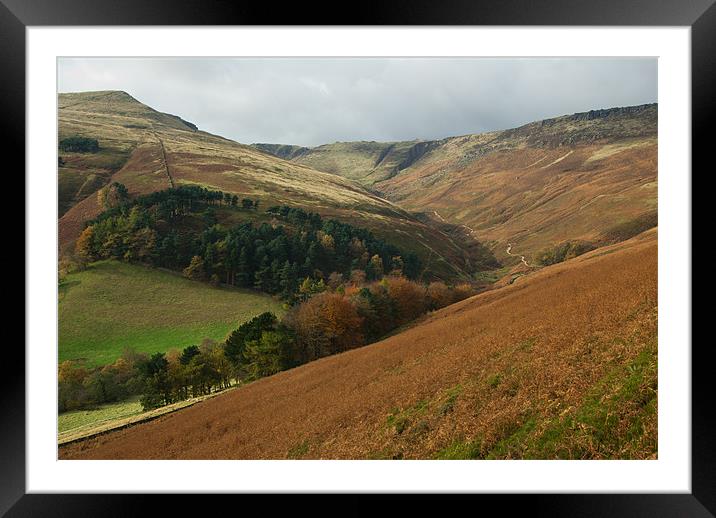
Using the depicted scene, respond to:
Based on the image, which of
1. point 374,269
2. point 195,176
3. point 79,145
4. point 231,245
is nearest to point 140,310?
point 231,245

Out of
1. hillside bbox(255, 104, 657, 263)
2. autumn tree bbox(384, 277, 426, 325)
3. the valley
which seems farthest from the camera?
hillside bbox(255, 104, 657, 263)

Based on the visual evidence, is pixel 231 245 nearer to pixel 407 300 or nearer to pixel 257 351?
pixel 407 300

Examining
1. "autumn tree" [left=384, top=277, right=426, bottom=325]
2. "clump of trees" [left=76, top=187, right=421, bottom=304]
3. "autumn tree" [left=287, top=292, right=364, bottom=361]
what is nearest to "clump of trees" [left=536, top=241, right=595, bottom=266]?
"clump of trees" [left=76, top=187, right=421, bottom=304]

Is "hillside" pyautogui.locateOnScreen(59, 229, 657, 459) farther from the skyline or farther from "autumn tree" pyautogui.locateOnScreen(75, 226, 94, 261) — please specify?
"autumn tree" pyautogui.locateOnScreen(75, 226, 94, 261)

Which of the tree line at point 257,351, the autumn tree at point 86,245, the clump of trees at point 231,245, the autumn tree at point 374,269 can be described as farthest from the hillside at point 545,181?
the autumn tree at point 86,245

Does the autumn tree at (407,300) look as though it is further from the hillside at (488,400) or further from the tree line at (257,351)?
the hillside at (488,400)
